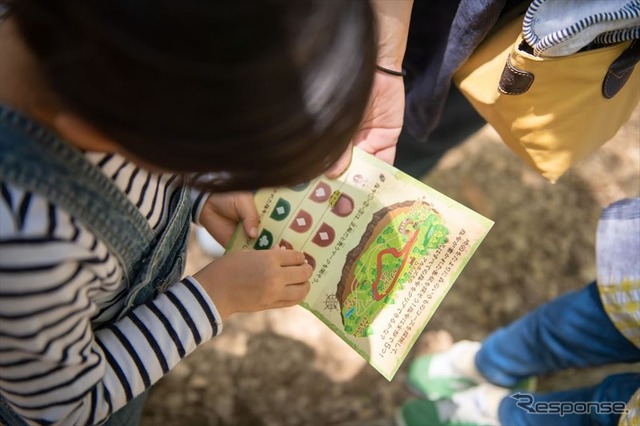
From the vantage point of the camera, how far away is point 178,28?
0.43m

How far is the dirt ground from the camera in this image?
1.33 meters

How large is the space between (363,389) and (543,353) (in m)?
0.44

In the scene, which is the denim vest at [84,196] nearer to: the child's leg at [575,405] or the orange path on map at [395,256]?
the orange path on map at [395,256]

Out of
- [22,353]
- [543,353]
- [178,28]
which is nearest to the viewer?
[178,28]

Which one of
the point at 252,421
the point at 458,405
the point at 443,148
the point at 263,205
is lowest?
the point at 458,405

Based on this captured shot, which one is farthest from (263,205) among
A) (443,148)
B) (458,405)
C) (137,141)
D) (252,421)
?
(458,405)

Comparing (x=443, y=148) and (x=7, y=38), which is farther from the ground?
(x=7, y=38)

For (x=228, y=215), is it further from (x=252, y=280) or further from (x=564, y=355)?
(x=564, y=355)

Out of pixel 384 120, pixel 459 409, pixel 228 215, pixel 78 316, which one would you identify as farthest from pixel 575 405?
pixel 78 316

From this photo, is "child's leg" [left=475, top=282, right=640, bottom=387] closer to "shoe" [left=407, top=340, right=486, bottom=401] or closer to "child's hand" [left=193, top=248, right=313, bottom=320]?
"shoe" [left=407, top=340, right=486, bottom=401]

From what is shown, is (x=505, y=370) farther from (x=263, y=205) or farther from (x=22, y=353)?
(x=22, y=353)

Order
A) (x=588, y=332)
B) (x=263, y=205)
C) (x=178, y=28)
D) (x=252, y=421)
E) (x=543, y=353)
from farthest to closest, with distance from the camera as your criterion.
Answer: (x=252, y=421) → (x=543, y=353) → (x=588, y=332) → (x=263, y=205) → (x=178, y=28)

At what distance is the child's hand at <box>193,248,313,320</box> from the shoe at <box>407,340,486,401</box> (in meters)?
0.72

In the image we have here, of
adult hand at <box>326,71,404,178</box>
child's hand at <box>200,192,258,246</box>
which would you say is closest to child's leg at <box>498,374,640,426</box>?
adult hand at <box>326,71,404,178</box>
